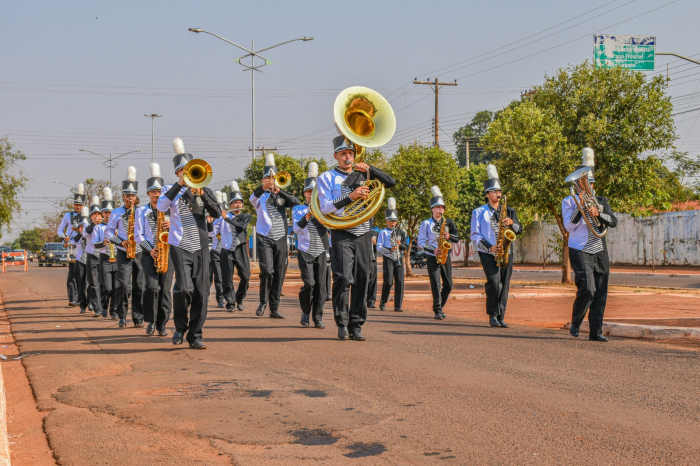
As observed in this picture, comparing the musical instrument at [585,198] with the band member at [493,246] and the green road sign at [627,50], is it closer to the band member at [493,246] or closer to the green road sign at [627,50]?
the band member at [493,246]

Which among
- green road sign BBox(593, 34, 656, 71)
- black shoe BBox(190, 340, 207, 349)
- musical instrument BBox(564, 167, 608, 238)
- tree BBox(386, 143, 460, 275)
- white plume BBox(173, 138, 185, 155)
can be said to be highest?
green road sign BBox(593, 34, 656, 71)

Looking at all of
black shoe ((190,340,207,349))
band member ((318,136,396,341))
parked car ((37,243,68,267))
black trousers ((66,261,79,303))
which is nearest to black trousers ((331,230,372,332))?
band member ((318,136,396,341))


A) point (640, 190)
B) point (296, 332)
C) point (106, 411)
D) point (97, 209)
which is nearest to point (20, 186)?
point (97, 209)

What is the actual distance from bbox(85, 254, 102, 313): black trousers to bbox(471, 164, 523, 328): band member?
23.8 ft

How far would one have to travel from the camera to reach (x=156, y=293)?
402 inches

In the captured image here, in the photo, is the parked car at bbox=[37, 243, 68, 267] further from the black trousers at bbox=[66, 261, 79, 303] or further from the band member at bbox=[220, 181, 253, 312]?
the band member at bbox=[220, 181, 253, 312]

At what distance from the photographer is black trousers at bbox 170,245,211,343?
8.52 meters

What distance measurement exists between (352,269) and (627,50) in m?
21.2

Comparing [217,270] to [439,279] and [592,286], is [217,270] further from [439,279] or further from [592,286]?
[592,286]

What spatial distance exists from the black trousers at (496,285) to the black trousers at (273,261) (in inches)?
128

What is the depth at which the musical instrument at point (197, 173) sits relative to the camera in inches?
324

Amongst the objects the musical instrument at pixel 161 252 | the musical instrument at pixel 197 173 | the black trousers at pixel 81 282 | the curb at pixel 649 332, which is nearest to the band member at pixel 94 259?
the black trousers at pixel 81 282

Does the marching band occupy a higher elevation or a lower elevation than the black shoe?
higher

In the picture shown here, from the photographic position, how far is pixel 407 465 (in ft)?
13.4
